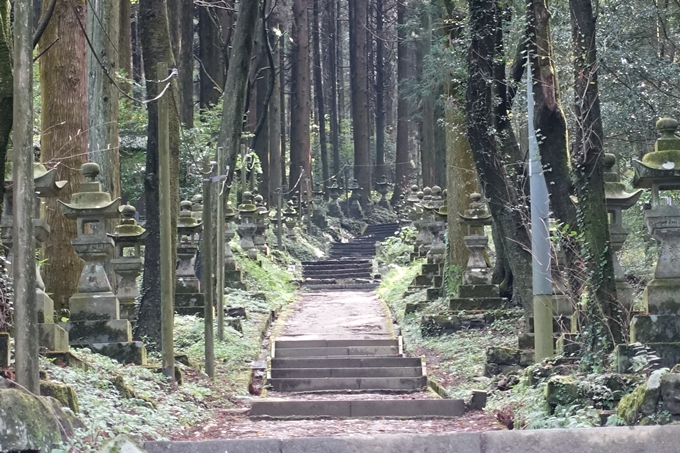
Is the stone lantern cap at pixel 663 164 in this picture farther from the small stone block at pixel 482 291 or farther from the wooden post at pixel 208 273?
the small stone block at pixel 482 291

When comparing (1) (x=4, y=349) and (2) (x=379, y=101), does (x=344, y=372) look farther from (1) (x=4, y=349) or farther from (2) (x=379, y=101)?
(2) (x=379, y=101)

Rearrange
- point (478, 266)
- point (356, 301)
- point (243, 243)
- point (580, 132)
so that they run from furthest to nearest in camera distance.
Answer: point (243, 243), point (356, 301), point (478, 266), point (580, 132)

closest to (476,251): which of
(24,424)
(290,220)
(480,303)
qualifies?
(480,303)

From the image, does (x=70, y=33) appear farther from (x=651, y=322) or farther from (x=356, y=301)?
(x=356, y=301)

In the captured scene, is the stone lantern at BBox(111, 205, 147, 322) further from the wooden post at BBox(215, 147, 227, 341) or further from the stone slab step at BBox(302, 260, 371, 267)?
the stone slab step at BBox(302, 260, 371, 267)

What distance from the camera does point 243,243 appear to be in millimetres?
27047

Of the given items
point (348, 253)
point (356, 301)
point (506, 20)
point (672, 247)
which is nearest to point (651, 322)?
point (672, 247)

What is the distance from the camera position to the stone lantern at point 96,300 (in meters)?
11.5

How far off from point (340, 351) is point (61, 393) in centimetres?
882

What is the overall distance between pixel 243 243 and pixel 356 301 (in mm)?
4671

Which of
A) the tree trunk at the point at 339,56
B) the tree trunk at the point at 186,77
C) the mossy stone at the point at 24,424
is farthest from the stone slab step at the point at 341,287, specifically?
the tree trunk at the point at 339,56

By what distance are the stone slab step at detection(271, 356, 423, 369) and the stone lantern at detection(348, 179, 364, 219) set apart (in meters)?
32.1

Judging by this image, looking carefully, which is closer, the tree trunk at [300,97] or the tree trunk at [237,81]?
the tree trunk at [237,81]

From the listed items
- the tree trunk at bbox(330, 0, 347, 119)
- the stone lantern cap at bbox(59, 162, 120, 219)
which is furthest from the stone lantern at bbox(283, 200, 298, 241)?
the stone lantern cap at bbox(59, 162, 120, 219)
